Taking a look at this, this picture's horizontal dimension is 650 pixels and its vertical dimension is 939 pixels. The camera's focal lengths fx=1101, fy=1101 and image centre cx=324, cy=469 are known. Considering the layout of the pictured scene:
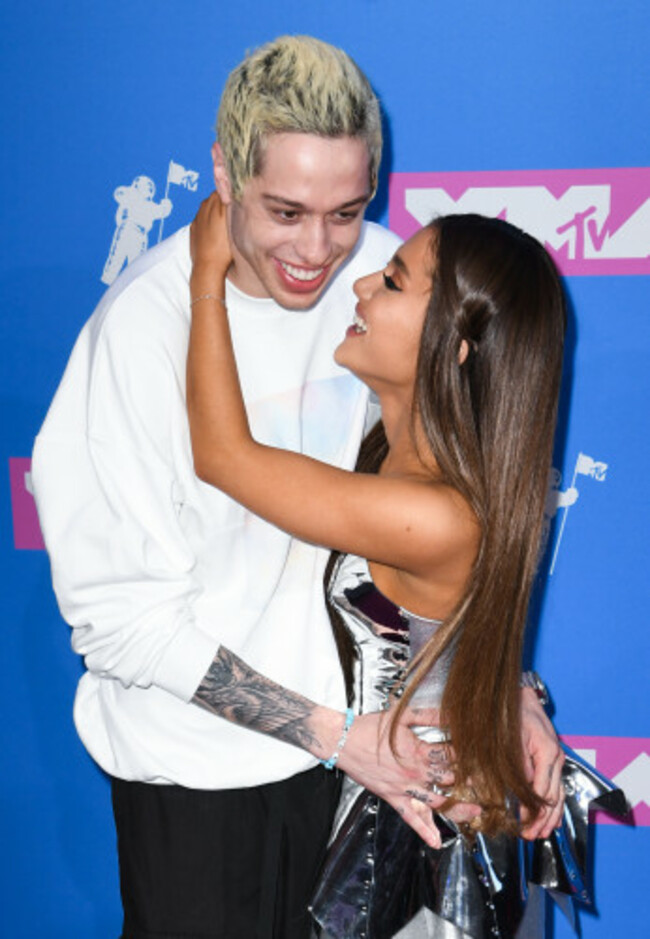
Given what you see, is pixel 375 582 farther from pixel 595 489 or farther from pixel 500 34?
pixel 500 34

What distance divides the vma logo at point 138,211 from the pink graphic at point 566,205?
14.6 inches

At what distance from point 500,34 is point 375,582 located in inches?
35.8

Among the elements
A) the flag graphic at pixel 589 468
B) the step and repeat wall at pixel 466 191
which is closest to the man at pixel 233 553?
the step and repeat wall at pixel 466 191

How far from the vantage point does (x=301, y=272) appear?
4.67 feet

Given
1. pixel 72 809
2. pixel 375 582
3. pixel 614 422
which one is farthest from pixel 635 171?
pixel 72 809

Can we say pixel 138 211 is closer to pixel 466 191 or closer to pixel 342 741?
pixel 466 191

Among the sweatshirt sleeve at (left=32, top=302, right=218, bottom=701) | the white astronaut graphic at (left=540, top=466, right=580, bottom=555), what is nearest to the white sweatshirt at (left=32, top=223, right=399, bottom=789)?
the sweatshirt sleeve at (left=32, top=302, right=218, bottom=701)

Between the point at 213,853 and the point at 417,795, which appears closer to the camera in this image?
the point at 417,795

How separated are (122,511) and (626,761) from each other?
3.83 feet

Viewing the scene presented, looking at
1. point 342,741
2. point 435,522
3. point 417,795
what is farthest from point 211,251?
point 417,795

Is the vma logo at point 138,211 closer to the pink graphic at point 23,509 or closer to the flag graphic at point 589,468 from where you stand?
the pink graphic at point 23,509

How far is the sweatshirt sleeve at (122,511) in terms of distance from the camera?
1.41 metres

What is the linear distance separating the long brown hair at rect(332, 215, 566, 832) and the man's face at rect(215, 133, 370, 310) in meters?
0.14

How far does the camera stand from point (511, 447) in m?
1.42
